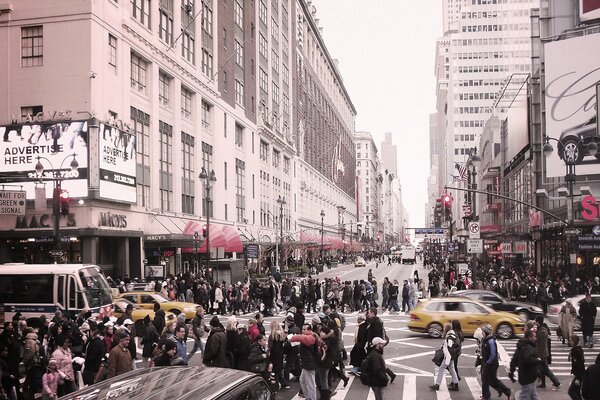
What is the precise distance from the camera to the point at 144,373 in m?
6.65

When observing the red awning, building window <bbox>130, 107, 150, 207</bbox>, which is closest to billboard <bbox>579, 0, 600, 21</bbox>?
the red awning

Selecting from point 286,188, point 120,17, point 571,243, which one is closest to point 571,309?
point 571,243

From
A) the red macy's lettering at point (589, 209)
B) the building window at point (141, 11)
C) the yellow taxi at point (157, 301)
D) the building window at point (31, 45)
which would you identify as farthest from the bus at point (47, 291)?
the red macy's lettering at point (589, 209)

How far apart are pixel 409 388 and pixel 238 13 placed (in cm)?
5891

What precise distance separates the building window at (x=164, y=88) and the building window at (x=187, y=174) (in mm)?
3524

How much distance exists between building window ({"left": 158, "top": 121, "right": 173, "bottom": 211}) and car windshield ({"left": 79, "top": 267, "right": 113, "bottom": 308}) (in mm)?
21019

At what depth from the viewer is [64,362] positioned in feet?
40.2

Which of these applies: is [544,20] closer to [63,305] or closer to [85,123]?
[85,123]

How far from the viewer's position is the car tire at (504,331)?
23969mm

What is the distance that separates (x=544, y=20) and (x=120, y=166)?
35099 mm

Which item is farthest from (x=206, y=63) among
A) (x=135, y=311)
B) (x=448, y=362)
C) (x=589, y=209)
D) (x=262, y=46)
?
(x=448, y=362)

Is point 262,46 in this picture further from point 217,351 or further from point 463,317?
point 217,351

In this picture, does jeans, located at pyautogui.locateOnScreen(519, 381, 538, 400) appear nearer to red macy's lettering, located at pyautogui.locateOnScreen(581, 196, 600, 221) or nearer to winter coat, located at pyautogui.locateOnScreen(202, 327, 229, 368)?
winter coat, located at pyautogui.locateOnScreen(202, 327, 229, 368)

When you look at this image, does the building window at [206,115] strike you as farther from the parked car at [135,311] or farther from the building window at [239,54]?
the parked car at [135,311]
